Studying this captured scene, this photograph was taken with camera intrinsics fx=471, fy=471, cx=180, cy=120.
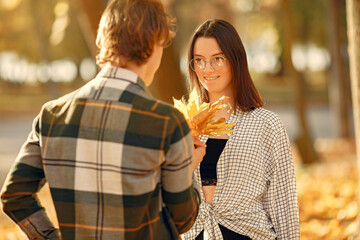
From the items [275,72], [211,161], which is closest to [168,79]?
[211,161]

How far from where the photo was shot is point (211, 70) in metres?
2.65

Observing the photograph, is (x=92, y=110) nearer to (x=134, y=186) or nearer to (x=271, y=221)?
(x=134, y=186)

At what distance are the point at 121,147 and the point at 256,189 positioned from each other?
1049 mm

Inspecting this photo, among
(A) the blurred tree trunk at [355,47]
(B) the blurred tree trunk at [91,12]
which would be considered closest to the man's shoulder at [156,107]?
(A) the blurred tree trunk at [355,47]

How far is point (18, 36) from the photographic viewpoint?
105 feet

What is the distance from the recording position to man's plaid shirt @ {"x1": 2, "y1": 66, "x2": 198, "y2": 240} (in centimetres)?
170

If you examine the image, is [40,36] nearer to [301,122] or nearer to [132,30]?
[301,122]

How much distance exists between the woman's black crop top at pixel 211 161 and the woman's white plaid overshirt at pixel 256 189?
5 centimetres

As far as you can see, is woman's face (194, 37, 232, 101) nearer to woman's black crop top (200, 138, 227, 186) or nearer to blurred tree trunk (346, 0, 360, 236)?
woman's black crop top (200, 138, 227, 186)

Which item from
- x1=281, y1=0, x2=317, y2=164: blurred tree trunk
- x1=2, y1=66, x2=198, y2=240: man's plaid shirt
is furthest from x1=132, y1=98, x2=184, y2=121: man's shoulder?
x1=281, y1=0, x2=317, y2=164: blurred tree trunk

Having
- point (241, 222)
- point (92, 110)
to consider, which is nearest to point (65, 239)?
point (92, 110)

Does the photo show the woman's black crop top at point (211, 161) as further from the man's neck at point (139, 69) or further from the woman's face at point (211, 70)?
the man's neck at point (139, 69)

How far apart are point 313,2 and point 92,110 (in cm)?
2119

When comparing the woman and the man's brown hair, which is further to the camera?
the woman
